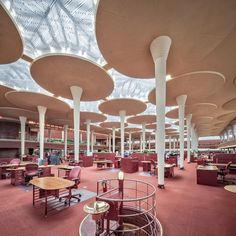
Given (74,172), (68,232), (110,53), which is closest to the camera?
(68,232)

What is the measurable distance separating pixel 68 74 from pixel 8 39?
4610mm

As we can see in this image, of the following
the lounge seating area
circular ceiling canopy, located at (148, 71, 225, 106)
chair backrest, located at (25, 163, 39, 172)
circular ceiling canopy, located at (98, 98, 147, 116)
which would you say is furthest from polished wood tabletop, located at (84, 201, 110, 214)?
circular ceiling canopy, located at (98, 98, 147, 116)

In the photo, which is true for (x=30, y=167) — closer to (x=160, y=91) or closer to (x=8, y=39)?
(x=8, y=39)

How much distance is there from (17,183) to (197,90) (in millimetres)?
16510

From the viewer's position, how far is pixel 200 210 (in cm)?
566

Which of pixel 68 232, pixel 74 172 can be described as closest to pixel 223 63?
pixel 74 172

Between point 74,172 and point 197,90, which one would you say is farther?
point 197,90

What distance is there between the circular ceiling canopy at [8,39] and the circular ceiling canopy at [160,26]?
4.35m

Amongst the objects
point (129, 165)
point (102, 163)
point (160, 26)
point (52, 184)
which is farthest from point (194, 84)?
point (52, 184)

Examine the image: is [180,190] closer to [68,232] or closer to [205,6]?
[68,232]

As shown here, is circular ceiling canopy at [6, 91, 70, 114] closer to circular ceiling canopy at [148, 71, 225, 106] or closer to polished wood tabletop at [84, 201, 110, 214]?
circular ceiling canopy at [148, 71, 225, 106]

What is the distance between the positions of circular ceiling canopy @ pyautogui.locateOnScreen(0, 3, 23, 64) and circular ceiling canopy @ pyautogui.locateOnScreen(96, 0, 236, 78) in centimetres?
435

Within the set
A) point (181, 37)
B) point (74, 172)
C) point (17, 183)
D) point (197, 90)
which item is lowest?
point (17, 183)

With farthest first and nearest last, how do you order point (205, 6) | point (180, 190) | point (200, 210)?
point (180, 190) → point (205, 6) → point (200, 210)
